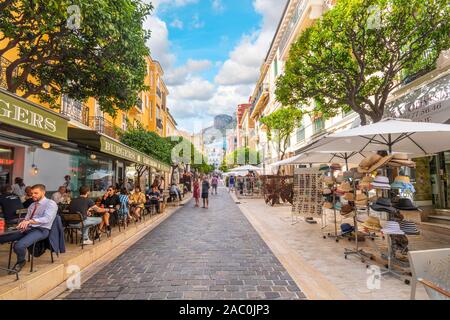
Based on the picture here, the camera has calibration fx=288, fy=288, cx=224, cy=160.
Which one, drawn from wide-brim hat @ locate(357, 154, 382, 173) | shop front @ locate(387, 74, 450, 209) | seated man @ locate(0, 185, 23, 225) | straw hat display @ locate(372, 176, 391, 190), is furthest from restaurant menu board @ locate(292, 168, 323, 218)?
seated man @ locate(0, 185, 23, 225)

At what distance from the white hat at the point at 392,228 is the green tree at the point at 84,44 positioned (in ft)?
23.5

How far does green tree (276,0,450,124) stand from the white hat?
4.50m

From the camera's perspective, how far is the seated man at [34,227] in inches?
173

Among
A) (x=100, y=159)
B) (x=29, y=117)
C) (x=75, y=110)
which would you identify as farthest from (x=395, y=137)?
(x=75, y=110)

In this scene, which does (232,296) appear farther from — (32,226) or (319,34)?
(319,34)

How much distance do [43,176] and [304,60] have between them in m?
12.9

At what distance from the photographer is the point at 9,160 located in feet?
39.1

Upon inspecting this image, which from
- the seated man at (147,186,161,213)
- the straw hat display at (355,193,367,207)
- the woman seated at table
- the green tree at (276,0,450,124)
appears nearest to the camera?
the straw hat display at (355,193,367,207)

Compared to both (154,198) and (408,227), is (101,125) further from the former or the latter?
(408,227)

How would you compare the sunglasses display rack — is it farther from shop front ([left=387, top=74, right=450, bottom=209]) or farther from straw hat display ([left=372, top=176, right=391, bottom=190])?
straw hat display ([left=372, top=176, right=391, bottom=190])

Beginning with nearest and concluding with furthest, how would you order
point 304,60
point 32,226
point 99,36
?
point 32,226 → point 99,36 → point 304,60

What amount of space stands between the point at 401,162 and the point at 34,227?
641 centimetres

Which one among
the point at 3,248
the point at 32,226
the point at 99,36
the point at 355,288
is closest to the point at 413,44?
the point at 355,288

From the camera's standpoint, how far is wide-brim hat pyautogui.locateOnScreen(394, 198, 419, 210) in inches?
204
